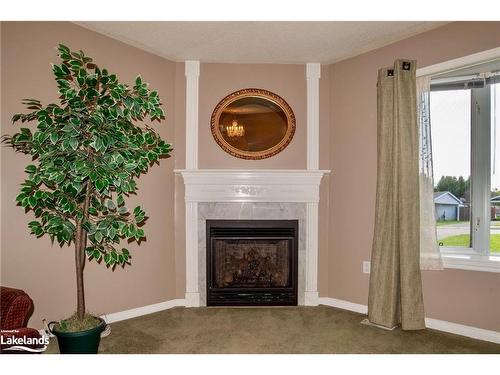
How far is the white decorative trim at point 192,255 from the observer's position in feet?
10.7

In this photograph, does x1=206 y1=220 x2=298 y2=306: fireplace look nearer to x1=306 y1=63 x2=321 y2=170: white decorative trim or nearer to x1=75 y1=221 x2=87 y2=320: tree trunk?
x1=306 y1=63 x2=321 y2=170: white decorative trim

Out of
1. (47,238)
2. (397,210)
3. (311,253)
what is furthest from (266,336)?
(47,238)

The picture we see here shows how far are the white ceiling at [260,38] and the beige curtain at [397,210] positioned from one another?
37 centimetres

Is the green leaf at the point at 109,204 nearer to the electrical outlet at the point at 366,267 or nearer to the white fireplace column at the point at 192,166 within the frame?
the white fireplace column at the point at 192,166

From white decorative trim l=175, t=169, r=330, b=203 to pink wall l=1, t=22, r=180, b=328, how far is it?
263mm

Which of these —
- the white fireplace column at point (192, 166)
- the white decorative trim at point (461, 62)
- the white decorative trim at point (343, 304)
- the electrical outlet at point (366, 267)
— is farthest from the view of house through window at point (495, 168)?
the white fireplace column at point (192, 166)

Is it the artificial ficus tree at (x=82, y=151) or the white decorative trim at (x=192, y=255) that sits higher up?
the artificial ficus tree at (x=82, y=151)

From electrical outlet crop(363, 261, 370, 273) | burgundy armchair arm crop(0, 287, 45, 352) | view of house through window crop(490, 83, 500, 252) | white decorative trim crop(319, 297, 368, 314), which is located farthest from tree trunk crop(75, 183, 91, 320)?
view of house through window crop(490, 83, 500, 252)

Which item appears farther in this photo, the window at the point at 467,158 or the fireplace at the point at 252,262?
the fireplace at the point at 252,262

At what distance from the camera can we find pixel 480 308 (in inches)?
102

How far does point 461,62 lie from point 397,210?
124 centimetres

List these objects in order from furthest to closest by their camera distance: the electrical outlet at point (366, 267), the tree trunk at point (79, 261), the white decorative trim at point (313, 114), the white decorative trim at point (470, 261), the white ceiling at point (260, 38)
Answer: the white decorative trim at point (313, 114), the electrical outlet at point (366, 267), the white ceiling at point (260, 38), the white decorative trim at point (470, 261), the tree trunk at point (79, 261)
